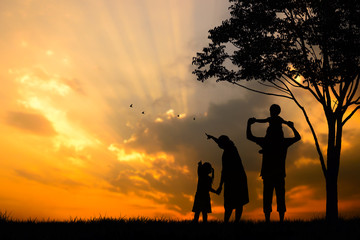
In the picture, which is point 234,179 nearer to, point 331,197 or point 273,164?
point 273,164

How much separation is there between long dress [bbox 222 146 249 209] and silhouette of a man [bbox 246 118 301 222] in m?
0.56

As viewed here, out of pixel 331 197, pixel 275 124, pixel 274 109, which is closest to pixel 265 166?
pixel 275 124

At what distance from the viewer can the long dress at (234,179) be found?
11.2m

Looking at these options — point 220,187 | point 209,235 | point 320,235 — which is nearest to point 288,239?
point 320,235

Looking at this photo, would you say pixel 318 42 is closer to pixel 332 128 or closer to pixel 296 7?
pixel 296 7

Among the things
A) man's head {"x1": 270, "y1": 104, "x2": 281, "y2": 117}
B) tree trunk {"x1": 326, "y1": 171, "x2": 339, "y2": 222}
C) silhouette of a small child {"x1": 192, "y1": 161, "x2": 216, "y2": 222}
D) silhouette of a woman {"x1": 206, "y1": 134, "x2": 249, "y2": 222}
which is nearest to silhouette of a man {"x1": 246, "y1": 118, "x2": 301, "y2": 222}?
man's head {"x1": 270, "y1": 104, "x2": 281, "y2": 117}

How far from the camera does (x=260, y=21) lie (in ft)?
68.9

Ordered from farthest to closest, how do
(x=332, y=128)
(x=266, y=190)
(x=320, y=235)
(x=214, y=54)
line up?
(x=214, y=54)
(x=332, y=128)
(x=266, y=190)
(x=320, y=235)

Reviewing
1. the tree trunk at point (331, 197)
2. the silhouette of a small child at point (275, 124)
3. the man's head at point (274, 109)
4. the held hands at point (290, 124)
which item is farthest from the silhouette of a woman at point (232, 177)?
the tree trunk at point (331, 197)

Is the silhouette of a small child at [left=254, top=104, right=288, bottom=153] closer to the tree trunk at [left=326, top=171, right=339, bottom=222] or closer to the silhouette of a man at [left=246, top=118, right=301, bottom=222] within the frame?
the silhouette of a man at [left=246, top=118, right=301, bottom=222]

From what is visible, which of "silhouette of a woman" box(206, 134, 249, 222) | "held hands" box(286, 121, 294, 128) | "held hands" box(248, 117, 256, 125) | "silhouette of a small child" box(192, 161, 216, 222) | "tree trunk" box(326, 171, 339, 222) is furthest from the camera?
"tree trunk" box(326, 171, 339, 222)

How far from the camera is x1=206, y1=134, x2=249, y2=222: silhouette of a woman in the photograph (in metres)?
11.2

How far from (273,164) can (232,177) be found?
1.21 m

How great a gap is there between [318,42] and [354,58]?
6.18 ft
